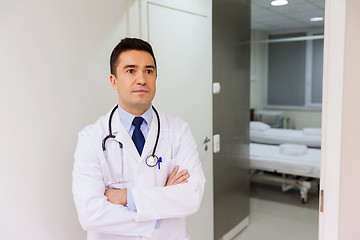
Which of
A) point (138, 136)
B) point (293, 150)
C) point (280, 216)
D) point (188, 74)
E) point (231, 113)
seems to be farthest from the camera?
point (293, 150)

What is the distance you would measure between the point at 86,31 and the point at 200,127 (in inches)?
49.2

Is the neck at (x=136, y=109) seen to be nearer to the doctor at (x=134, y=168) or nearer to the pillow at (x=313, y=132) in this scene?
the doctor at (x=134, y=168)

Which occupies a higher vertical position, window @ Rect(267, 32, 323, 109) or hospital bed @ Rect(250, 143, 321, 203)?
window @ Rect(267, 32, 323, 109)

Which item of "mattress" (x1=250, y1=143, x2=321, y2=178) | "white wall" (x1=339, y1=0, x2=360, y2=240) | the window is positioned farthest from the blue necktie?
the window

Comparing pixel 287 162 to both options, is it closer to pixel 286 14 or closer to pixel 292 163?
pixel 292 163

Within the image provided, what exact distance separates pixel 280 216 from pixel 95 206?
306 cm

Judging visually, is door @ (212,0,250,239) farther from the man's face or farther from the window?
the window

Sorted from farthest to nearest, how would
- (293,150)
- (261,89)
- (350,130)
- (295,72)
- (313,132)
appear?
1. (261,89)
2. (295,72)
3. (313,132)
4. (293,150)
5. (350,130)

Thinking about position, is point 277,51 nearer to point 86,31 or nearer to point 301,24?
point 301,24

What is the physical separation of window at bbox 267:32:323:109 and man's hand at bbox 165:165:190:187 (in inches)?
199

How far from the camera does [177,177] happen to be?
58.7 inches

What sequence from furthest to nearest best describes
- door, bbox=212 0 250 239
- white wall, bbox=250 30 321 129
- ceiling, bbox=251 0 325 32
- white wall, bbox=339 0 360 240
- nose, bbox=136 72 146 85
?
→ white wall, bbox=250 30 321 129, ceiling, bbox=251 0 325 32, door, bbox=212 0 250 239, white wall, bbox=339 0 360 240, nose, bbox=136 72 146 85

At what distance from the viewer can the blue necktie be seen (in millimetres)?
1499

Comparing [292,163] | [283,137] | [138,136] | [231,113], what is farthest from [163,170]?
[283,137]
